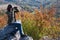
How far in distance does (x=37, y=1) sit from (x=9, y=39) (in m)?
47.1

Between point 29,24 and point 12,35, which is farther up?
point 12,35

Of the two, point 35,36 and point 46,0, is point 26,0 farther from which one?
point 35,36

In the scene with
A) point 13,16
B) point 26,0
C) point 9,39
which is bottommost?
point 26,0

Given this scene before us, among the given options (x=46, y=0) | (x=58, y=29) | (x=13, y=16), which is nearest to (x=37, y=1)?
(x=46, y=0)

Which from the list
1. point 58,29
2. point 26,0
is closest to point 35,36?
point 58,29

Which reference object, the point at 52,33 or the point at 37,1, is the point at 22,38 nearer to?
the point at 52,33

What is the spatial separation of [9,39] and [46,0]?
48919mm

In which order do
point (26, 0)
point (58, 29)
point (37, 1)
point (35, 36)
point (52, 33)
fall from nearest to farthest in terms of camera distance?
point (35, 36) → point (52, 33) → point (58, 29) → point (37, 1) → point (26, 0)

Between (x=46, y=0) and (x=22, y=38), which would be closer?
(x=22, y=38)

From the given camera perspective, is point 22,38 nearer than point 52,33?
Yes

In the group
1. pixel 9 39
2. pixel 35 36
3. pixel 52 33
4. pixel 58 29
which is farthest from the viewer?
pixel 58 29

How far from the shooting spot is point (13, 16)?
14.7 ft

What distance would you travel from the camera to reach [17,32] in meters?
4.32

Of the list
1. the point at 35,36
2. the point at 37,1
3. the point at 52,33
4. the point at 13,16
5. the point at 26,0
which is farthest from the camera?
the point at 26,0
